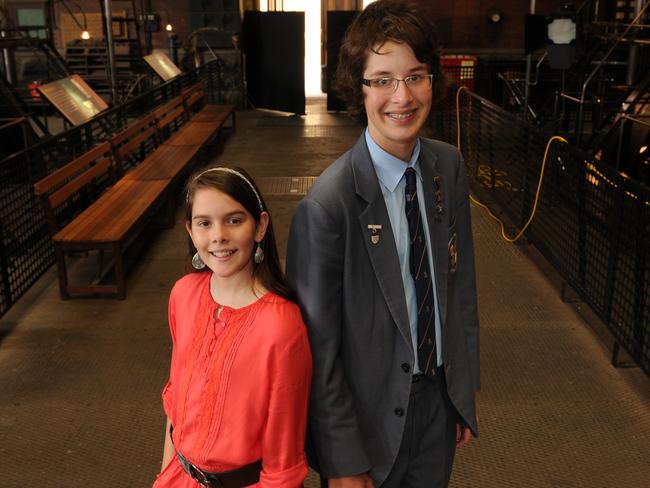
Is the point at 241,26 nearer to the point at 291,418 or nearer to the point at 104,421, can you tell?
the point at 104,421

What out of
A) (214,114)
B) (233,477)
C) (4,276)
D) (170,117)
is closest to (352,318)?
(233,477)

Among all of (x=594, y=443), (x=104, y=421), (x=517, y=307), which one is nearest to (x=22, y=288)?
(x=104, y=421)

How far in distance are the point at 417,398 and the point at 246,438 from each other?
0.52m

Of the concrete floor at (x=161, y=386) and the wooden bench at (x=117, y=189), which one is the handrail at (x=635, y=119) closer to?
the concrete floor at (x=161, y=386)

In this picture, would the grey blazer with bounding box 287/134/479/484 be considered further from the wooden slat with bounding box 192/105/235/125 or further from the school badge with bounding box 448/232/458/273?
the wooden slat with bounding box 192/105/235/125

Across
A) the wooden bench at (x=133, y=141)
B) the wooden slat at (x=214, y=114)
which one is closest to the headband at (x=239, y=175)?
the wooden bench at (x=133, y=141)

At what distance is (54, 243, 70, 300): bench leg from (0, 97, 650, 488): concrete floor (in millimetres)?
81

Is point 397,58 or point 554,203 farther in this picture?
point 554,203

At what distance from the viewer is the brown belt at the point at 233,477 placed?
7.41 ft

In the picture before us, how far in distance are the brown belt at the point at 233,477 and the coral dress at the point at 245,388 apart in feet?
0.06

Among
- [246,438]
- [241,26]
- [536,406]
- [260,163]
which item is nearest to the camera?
[246,438]

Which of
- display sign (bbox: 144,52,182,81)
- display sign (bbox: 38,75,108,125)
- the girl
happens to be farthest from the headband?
display sign (bbox: 144,52,182,81)

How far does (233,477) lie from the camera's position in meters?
2.26

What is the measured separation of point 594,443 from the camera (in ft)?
14.3
